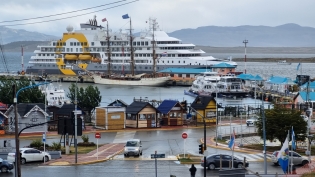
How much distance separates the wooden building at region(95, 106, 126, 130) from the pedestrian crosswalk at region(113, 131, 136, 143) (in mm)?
→ 1522

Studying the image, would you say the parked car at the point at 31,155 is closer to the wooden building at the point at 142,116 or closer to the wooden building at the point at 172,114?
the wooden building at the point at 142,116

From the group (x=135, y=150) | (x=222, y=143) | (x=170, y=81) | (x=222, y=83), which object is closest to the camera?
(x=135, y=150)

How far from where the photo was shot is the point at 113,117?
125ft

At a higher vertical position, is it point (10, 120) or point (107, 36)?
point (107, 36)

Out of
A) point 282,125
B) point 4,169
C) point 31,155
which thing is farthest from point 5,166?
point 282,125

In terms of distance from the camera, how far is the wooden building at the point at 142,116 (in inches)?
1510

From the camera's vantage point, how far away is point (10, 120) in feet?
121

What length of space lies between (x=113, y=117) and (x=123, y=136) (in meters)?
3.32

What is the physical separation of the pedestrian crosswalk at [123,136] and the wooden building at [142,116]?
5.92 feet

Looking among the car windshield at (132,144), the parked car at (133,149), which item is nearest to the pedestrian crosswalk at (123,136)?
the car windshield at (132,144)

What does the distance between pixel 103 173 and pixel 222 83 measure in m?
56.7

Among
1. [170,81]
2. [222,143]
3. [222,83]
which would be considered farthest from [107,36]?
[222,143]

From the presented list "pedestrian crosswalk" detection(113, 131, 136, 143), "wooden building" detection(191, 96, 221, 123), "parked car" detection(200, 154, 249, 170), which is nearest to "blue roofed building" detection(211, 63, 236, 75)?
"wooden building" detection(191, 96, 221, 123)

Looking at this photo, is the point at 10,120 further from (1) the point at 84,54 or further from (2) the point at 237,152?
(1) the point at 84,54
